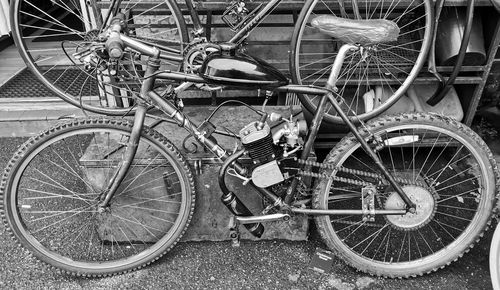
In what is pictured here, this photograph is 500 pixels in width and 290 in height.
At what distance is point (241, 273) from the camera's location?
11.2ft

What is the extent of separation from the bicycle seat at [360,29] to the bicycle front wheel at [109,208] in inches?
53.4

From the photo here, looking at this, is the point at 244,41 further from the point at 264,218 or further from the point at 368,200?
the point at 368,200

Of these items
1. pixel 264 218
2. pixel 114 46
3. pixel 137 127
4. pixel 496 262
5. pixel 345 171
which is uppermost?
pixel 114 46

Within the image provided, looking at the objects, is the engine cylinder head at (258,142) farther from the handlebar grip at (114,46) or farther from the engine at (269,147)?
the handlebar grip at (114,46)

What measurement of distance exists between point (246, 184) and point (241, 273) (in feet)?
2.45

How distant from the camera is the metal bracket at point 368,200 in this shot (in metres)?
3.13

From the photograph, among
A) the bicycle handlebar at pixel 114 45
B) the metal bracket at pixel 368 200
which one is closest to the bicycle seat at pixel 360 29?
the metal bracket at pixel 368 200

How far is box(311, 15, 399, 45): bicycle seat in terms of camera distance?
111 inches

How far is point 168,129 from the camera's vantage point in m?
3.76

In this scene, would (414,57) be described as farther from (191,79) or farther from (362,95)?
(191,79)

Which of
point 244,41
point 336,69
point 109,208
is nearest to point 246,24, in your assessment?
point 244,41

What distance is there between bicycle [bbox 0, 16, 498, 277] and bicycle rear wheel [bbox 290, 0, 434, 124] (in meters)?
0.49

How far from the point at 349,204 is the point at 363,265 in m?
0.76

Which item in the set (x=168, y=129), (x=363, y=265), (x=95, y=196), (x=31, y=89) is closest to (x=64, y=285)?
(x=95, y=196)
